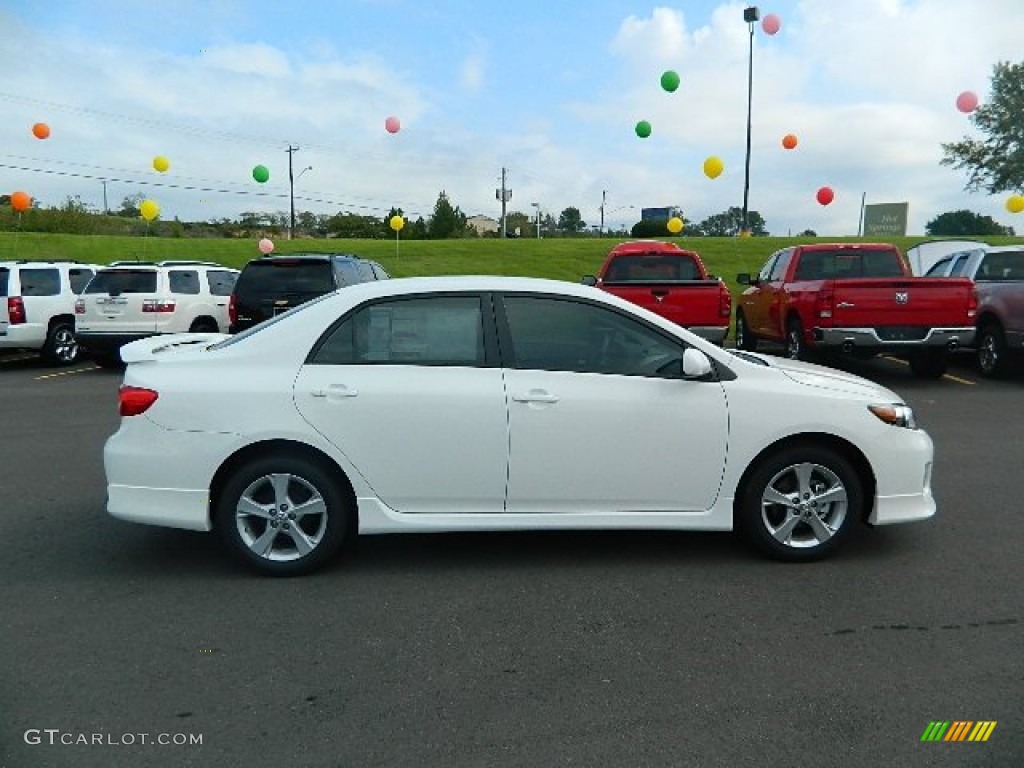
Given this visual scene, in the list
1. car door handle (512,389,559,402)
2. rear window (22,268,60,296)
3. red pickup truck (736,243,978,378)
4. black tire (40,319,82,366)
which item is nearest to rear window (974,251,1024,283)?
red pickup truck (736,243,978,378)

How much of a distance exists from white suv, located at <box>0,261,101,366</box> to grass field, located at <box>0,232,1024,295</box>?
1905cm

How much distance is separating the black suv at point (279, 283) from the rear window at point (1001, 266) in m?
9.20

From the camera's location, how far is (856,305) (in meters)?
10.4

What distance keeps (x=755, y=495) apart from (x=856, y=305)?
270 inches

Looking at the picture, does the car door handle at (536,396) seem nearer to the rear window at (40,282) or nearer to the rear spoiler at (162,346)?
the rear spoiler at (162,346)

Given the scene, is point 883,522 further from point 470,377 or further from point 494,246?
point 494,246

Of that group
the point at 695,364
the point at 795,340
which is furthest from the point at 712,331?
the point at 695,364

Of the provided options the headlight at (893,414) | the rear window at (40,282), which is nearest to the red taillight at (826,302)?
the headlight at (893,414)

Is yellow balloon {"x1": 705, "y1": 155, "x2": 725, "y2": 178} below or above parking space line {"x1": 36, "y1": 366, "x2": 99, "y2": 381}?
above

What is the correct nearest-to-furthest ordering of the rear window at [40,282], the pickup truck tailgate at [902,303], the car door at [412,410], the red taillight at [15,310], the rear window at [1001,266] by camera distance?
the car door at [412,410], the pickup truck tailgate at [902,303], the rear window at [1001,266], the red taillight at [15,310], the rear window at [40,282]

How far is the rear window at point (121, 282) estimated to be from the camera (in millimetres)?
12859

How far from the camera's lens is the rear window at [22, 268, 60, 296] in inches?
526

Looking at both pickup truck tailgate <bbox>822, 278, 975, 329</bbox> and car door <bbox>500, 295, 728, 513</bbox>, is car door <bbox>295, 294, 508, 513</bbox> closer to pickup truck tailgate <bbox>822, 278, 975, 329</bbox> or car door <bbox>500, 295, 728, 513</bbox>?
car door <bbox>500, 295, 728, 513</bbox>

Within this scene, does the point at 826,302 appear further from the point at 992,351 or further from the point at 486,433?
the point at 486,433
